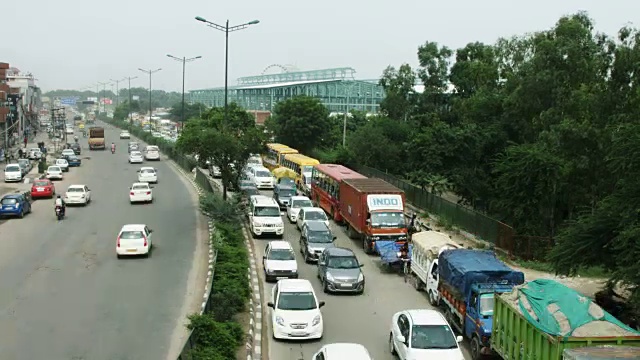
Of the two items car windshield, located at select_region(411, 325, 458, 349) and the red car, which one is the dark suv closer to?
car windshield, located at select_region(411, 325, 458, 349)

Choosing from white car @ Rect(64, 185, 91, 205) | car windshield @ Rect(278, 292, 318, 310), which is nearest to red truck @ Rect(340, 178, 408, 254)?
car windshield @ Rect(278, 292, 318, 310)

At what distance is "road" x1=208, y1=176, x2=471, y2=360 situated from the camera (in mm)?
16078

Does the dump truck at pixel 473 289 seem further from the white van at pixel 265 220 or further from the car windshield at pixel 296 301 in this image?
the white van at pixel 265 220

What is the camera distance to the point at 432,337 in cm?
1448

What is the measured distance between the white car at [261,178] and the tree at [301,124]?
54.7 ft

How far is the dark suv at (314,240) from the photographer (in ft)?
82.5

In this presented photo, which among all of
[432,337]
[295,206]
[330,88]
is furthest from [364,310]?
[330,88]

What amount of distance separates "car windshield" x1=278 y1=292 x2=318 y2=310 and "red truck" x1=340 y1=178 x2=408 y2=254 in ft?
33.1

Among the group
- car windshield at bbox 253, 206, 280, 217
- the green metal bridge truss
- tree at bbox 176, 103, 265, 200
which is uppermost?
the green metal bridge truss

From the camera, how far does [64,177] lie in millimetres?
54094

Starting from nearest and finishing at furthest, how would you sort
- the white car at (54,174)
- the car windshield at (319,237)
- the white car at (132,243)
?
the white car at (132,243)
the car windshield at (319,237)
the white car at (54,174)

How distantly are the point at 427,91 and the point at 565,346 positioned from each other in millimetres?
44792

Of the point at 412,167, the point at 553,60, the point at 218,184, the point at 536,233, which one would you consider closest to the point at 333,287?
the point at 536,233

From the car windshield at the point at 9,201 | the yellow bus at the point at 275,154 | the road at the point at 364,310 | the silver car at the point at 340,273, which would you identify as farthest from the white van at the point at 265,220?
the yellow bus at the point at 275,154
